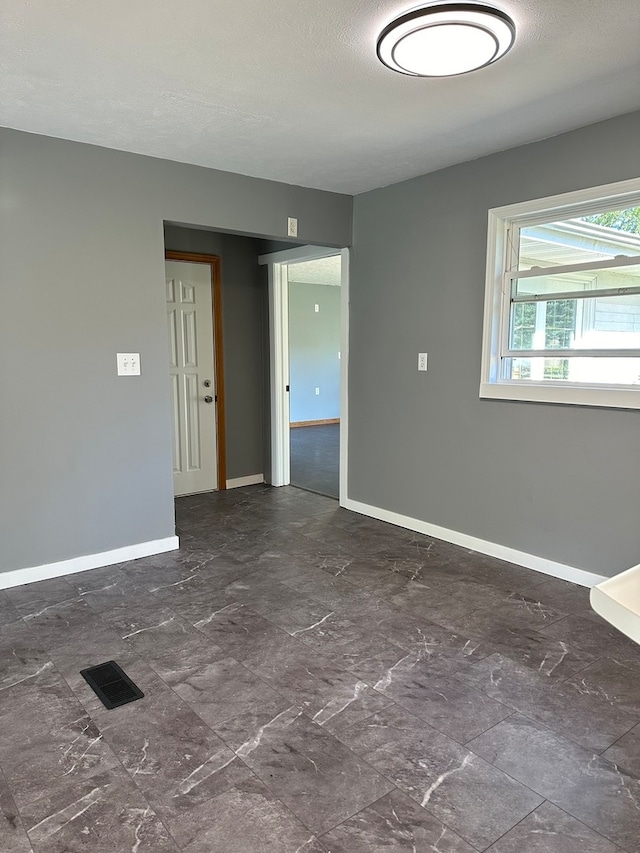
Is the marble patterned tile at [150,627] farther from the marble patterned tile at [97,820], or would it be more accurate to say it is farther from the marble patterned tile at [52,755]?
the marble patterned tile at [97,820]

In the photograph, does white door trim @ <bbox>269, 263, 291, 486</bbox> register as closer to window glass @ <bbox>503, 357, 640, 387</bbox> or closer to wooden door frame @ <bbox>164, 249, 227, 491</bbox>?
wooden door frame @ <bbox>164, 249, 227, 491</bbox>

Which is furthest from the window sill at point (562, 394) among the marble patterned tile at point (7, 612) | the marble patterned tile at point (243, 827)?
the marble patterned tile at point (7, 612)

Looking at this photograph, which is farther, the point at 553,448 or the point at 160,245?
the point at 160,245

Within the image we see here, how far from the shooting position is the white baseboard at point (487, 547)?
3.13m

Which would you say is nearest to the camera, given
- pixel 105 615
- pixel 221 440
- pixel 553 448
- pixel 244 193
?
pixel 105 615

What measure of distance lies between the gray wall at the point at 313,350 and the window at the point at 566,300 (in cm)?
612

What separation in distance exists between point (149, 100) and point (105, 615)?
2378 mm

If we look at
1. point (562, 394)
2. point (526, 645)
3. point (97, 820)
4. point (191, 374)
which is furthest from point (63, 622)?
point (562, 394)

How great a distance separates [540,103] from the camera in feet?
8.49

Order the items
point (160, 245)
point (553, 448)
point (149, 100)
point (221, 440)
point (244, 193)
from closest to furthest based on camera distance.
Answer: point (149, 100) < point (553, 448) < point (160, 245) < point (244, 193) < point (221, 440)

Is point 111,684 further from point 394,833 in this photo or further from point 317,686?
point 394,833

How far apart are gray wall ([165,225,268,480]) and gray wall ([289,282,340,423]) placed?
399cm

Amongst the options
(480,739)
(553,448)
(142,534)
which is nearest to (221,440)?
(142,534)

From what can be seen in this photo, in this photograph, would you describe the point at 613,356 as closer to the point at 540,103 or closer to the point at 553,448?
the point at 553,448
